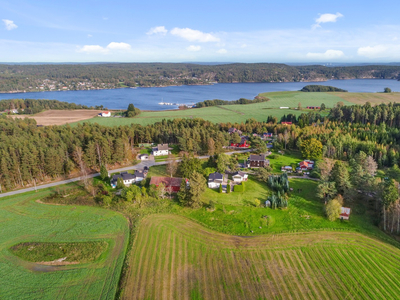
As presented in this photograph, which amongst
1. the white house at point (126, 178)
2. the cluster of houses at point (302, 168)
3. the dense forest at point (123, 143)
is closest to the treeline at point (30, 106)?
the dense forest at point (123, 143)

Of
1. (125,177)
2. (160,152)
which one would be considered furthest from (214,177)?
(160,152)

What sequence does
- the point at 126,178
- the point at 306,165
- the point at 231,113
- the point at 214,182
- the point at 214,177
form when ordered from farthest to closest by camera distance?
the point at 231,113 → the point at 306,165 → the point at 126,178 → the point at 214,177 → the point at 214,182

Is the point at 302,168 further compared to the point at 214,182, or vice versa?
the point at 302,168

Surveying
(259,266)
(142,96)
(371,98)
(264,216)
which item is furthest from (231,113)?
(259,266)

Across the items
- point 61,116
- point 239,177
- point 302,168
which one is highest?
point 61,116

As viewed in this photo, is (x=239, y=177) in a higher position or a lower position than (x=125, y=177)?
lower

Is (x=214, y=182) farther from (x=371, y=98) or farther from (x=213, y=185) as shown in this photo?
(x=371, y=98)

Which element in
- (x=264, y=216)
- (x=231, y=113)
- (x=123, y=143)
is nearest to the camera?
(x=264, y=216)
